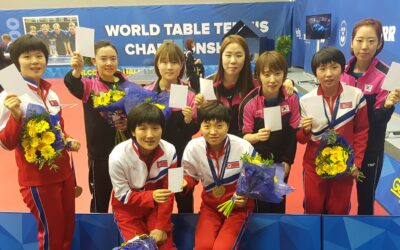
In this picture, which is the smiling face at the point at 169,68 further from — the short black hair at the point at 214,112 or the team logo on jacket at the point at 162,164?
the team logo on jacket at the point at 162,164

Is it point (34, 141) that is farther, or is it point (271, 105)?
point (271, 105)

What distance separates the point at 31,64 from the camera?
2.30 metres

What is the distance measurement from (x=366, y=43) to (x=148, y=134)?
1.72 metres

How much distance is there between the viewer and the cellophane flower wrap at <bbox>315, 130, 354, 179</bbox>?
2420 mm

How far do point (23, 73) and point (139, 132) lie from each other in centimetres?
84

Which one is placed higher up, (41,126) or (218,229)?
(41,126)

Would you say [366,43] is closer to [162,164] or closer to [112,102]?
[162,164]

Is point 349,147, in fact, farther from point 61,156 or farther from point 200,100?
point 61,156

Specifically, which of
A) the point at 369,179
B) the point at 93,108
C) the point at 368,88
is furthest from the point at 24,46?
the point at 369,179

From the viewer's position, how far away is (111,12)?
1255 cm

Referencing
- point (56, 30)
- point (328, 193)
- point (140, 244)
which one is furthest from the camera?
point (56, 30)

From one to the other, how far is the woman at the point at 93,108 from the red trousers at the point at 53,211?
36 cm

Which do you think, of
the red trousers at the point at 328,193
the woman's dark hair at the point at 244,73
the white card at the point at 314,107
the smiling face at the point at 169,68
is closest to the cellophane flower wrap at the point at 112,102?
the smiling face at the point at 169,68

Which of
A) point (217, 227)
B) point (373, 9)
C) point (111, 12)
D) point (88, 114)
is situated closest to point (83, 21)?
point (111, 12)
